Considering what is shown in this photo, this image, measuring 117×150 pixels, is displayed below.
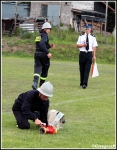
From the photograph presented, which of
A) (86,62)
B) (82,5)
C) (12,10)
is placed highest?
(82,5)

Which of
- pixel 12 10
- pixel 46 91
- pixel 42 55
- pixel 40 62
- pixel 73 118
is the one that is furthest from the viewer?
pixel 12 10

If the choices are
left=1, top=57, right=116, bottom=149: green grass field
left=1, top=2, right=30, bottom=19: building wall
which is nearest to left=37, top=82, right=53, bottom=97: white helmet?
left=1, top=57, right=116, bottom=149: green grass field

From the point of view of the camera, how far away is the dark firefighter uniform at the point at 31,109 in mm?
8641

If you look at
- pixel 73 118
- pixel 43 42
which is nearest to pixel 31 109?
pixel 73 118

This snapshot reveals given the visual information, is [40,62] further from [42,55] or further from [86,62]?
[86,62]

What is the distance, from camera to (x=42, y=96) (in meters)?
8.45

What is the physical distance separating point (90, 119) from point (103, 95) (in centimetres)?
404

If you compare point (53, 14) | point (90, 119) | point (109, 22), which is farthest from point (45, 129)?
point (109, 22)

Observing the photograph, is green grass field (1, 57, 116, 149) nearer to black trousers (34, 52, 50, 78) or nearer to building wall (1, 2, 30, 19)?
black trousers (34, 52, 50, 78)

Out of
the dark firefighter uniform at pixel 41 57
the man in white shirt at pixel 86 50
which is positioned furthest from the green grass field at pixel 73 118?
the dark firefighter uniform at pixel 41 57

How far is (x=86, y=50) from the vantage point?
15.3 m

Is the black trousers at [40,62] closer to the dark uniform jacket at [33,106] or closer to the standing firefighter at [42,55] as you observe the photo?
the standing firefighter at [42,55]

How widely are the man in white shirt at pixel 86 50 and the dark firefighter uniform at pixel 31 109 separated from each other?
6.48 meters

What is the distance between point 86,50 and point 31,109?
6.78m
